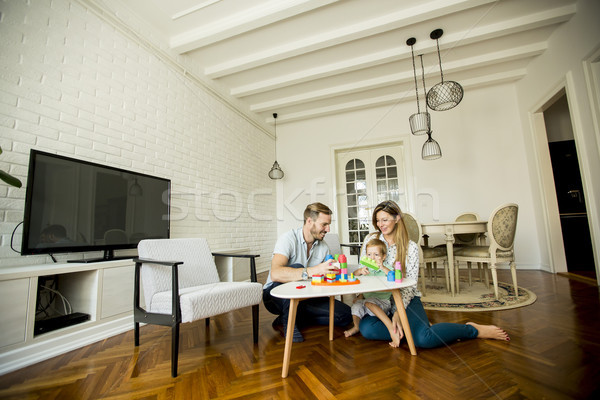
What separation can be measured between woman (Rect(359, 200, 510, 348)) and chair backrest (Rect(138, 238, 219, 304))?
3.86 ft

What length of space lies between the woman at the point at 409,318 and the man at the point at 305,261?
33 centimetres

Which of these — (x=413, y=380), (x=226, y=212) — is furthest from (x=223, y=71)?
(x=413, y=380)

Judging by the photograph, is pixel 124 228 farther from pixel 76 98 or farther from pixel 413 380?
pixel 413 380

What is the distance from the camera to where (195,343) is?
178cm

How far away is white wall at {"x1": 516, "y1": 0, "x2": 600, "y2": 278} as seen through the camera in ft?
9.37

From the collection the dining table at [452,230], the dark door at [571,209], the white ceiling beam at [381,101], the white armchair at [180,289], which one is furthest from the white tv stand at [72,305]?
the dark door at [571,209]

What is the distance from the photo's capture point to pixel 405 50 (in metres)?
3.58

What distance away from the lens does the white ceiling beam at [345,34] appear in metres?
2.88

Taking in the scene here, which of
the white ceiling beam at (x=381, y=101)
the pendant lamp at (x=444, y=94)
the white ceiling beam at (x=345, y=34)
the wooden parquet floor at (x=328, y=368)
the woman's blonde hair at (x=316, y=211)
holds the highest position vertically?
the white ceiling beam at (x=345, y=34)

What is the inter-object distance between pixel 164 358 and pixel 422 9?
3849 mm

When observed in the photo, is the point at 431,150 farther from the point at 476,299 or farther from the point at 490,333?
the point at 490,333

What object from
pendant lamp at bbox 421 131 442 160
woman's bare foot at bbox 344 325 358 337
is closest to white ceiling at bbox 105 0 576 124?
pendant lamp at bbox 421 131 442 160

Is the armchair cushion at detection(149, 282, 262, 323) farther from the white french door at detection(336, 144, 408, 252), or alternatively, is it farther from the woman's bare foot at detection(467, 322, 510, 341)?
the white french door at detection(336, 144, 408, 252)

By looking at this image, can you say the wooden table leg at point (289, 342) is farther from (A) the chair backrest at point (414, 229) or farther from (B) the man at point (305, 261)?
(A) the chair backrest at point (414, 229)
